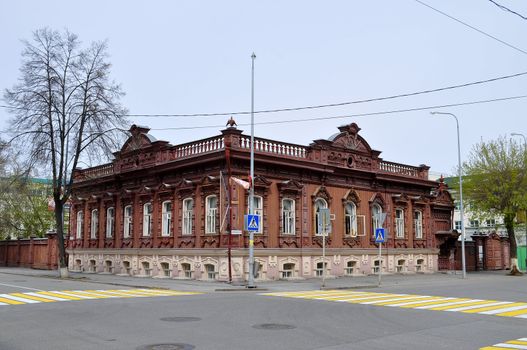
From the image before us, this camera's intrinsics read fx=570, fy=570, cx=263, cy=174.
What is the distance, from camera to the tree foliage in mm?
39062

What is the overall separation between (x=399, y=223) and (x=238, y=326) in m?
29.3

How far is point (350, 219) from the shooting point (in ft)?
117

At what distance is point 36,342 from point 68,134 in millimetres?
24350

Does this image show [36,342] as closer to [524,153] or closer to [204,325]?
[204,325]

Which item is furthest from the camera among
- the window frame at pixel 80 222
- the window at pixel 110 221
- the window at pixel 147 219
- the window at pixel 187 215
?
the window frame at pixel 80 222

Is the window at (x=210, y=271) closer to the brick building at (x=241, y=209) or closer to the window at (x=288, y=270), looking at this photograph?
the brick building at (x=241, y=209)

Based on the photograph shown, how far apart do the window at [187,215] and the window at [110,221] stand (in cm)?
855

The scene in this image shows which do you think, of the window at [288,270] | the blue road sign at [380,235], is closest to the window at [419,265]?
the window at [288,270]

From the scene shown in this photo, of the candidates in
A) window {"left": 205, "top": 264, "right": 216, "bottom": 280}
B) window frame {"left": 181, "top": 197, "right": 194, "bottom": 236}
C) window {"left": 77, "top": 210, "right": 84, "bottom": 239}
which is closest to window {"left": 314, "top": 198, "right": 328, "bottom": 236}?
window {"left": 205, "top": 264, "right": 216, "bottom": 280}

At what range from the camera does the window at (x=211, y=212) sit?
1165 inches

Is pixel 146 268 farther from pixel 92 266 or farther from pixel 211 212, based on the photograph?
pixel 92 266

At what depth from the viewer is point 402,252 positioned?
3894 centimetres

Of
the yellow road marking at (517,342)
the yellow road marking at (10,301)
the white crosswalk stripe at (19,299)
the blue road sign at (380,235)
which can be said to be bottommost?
the yellow road marking at (517,342)

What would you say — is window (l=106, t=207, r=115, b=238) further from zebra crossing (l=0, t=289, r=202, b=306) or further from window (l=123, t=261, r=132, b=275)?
zebra crossing (l=0, t=289, r=202, b=306)
